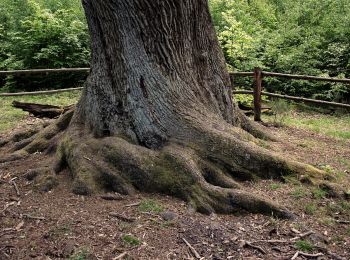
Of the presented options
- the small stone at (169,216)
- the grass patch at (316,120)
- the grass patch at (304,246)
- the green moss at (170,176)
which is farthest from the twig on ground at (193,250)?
the grass patch at (316,120)

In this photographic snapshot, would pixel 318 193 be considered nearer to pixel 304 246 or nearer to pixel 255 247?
pixel 304 246

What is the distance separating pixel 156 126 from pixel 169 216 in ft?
4.27

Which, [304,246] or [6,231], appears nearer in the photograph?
[304,246]

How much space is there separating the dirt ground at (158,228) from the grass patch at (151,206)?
1cm

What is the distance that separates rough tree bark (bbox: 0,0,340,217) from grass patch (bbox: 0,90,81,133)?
4307mm

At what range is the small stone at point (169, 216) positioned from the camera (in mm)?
4334

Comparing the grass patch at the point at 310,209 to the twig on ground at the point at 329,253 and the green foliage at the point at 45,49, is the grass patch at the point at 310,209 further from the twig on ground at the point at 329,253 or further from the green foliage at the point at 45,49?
the green foliage at the point at 45,49

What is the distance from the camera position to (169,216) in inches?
172

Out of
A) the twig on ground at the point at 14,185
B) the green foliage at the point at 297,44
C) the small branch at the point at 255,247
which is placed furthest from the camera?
the green foliage at the point at 297,44

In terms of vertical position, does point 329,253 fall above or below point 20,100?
below

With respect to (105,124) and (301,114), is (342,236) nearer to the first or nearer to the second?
(105,124)

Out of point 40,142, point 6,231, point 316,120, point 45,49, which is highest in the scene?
point 45,49

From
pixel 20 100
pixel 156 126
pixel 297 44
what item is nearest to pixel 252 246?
pixel 156 126

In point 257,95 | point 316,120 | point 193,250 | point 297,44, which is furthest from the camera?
point 297,44
